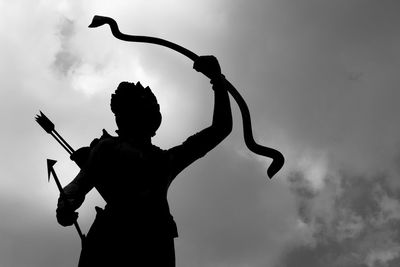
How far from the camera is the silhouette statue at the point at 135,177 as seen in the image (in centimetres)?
554

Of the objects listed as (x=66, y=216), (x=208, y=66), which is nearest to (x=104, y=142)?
(x=66, y=216)

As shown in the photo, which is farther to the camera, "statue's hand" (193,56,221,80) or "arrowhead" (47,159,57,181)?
"statue's hand" (193,56,221,80)

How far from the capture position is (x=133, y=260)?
5441mm

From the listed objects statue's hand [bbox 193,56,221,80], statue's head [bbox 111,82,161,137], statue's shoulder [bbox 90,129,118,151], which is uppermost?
statue's hand [bbox 193,56,221,80]

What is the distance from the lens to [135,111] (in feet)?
21.1

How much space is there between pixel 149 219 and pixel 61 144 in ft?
4.71

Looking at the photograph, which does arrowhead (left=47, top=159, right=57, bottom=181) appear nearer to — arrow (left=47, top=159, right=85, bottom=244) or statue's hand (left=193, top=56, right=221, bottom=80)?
arrow (left=47, top=159, right=85, bottom=244)

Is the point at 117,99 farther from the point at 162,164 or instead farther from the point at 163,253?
the point at 163,253

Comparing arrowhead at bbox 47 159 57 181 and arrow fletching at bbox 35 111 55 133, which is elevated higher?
arrow fletching at bbox 35 111 55 133

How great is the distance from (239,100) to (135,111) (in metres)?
1.44

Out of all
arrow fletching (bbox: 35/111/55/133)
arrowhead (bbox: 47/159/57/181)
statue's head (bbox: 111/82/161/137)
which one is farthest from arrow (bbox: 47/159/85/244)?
statue's head (bbox: 111/82/161/137)

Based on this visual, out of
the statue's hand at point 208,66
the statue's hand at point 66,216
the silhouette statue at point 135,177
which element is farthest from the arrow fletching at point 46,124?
the statue's hand at point 208,66

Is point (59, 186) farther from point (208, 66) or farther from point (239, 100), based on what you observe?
point (239, 100)

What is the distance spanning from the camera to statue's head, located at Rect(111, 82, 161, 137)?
6426 mm
